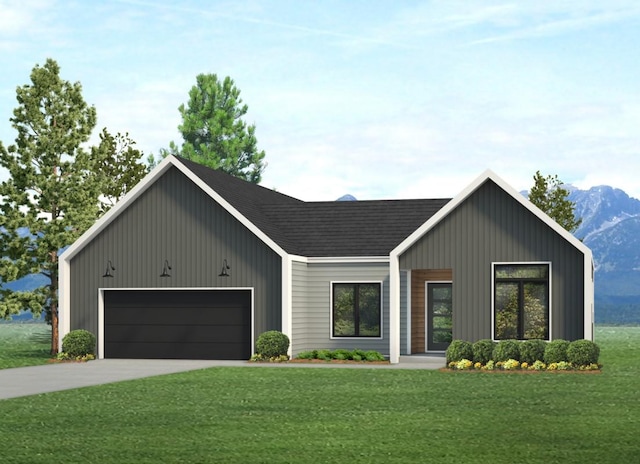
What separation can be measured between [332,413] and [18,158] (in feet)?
76.6

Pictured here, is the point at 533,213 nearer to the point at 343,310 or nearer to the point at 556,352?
the point at 556,352

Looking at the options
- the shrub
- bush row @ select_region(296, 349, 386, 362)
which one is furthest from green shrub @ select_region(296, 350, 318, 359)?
the shrub

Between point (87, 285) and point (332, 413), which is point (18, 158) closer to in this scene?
point (87, 285)

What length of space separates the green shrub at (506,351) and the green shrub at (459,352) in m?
0.65

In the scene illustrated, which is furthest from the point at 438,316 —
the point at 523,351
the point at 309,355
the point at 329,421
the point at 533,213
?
the point at 329,421

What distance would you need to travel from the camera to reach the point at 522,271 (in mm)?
30891

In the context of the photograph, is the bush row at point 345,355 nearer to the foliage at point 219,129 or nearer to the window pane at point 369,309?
the window pane at point 369,309

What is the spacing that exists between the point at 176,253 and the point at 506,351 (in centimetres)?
1069

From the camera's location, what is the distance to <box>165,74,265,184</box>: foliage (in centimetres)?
7456

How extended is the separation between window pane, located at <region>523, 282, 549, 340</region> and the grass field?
224 inches

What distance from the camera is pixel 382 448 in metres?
13.6

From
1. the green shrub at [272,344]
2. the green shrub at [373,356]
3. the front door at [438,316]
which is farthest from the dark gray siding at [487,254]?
the green shrub at [272,344]

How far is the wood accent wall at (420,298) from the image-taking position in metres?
34.4

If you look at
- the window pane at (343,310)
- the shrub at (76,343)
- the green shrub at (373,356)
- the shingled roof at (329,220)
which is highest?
the shingled roof at (329,220)
